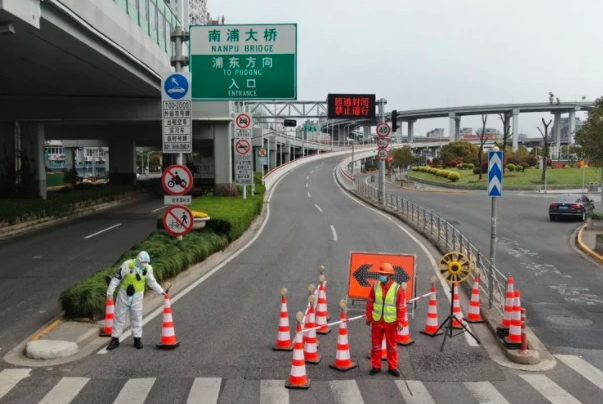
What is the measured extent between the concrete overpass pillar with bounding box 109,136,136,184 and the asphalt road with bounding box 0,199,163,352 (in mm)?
21819

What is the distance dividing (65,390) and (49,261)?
417 inches

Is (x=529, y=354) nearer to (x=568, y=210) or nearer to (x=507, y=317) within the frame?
(x=507, y=317)

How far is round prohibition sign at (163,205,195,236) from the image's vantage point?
48.3ft

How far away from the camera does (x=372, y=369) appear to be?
27.1 feet

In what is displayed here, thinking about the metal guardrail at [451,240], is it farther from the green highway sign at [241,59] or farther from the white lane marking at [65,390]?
the white lane marking at [65,390]

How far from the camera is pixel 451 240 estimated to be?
2089 cm

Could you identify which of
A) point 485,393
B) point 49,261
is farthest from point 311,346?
point 49,261

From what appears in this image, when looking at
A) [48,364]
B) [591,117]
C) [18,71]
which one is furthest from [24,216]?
[591,117]

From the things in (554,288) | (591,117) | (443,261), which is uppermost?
(591,117)

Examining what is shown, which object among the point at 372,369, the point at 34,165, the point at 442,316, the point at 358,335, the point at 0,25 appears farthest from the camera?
the point at 34,165

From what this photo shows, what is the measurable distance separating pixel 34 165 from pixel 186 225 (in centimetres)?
2235

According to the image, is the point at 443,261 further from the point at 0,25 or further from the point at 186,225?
the point at 0,25

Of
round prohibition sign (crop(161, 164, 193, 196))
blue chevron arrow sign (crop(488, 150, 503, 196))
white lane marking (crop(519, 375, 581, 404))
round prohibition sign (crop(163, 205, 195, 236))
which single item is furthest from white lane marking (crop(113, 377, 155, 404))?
blue chevron arrow sign (crop(488, 150, 503, 196))

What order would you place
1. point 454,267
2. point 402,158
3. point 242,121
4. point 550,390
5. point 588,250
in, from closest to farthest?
1. point 550,390
2. point 454,267
3. point 588,250
4. point 242,121
5. point 402,158
